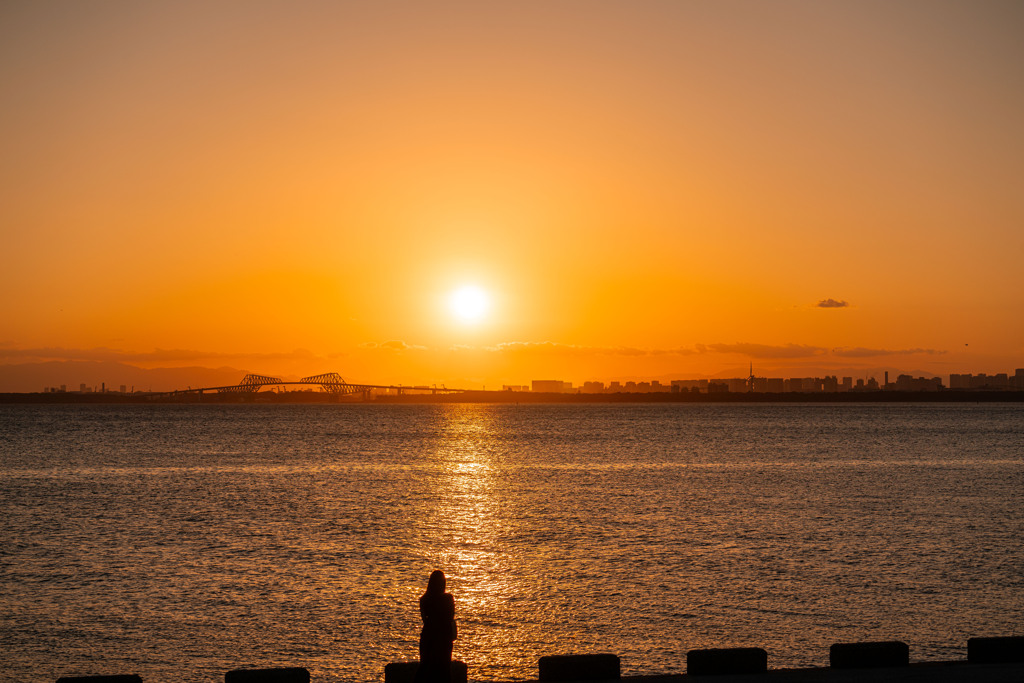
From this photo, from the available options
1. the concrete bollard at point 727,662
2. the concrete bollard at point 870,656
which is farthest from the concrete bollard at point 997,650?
the concrete bollard at point 727,662

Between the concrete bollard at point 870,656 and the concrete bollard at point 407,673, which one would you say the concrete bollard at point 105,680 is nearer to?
the concrete bollard at point 407,673

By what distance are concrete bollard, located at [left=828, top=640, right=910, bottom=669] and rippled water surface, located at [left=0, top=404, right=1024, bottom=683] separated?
6.83 m

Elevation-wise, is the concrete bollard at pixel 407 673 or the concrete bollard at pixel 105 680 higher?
the concrete bollard at pixel 105 680

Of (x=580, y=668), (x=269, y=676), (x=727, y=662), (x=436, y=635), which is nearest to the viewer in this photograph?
(x=436, y=635)

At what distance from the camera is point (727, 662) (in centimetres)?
1259

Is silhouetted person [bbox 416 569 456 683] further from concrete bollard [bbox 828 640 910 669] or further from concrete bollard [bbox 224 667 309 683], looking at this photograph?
concrete bollard [bbox 828 640 910 669]

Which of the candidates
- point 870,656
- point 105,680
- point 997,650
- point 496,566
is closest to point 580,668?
point 870,656

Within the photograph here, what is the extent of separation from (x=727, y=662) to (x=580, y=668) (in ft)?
6.78

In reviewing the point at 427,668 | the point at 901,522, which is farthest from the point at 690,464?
the point at 427,668

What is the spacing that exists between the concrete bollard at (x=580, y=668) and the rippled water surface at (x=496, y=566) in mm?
6528

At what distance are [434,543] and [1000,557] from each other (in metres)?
20.4

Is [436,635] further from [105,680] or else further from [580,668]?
[105,680]

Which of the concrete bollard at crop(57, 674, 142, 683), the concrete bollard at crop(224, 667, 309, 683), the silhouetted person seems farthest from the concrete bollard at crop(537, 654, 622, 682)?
the concrete bollard at crop(57, 674, 142, 683)

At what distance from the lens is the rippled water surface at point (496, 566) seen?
21.0m
